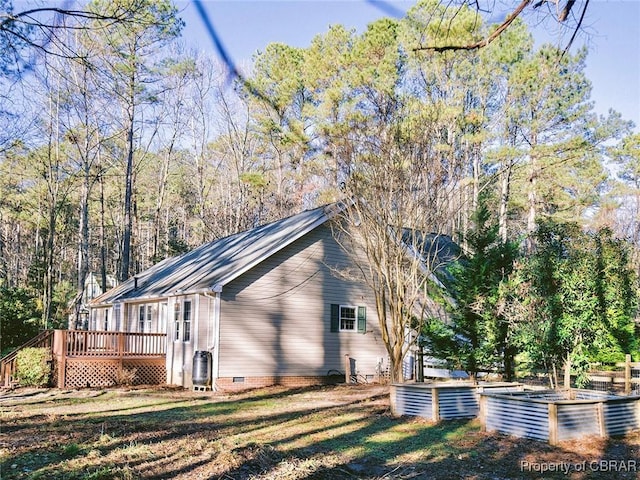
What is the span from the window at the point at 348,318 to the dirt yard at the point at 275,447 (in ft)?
17.7

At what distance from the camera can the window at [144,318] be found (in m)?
19.3

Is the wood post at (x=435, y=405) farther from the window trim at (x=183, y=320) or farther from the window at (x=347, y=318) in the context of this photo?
the window trim at (x=183, y=320)

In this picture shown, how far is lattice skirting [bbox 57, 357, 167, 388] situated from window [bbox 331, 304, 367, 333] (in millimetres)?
5335

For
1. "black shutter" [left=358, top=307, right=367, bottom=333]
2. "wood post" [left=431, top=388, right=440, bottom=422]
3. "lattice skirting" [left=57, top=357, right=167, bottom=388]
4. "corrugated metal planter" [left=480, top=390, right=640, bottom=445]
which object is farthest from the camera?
"black shutter" [left=358, top=307, right=367, bottom=333]

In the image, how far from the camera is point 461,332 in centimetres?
→ 1360

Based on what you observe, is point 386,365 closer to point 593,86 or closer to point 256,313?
point 256,313

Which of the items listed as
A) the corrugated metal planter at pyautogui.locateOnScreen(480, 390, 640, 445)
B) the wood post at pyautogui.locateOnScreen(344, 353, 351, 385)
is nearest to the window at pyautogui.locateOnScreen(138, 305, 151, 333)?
the wood post at pyautogui.locateOnScreen(344, 353, 351, 385)

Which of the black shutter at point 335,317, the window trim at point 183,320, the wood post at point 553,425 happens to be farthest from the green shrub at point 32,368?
the wood post at point 553,425

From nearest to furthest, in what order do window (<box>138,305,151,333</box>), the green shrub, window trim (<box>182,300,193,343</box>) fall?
the green shrub < window trim (<box>182,300,193,343</box>) < window (<box>138,305,151,333</box>)

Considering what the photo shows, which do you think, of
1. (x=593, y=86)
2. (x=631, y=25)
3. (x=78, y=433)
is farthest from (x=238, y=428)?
(x=593, y=86)

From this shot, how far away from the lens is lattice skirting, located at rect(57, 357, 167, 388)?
52.2 ft

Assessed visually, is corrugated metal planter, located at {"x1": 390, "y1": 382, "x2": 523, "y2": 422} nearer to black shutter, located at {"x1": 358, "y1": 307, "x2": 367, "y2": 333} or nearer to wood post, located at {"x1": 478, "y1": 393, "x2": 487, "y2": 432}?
wood post, located at {"x1": 478, "y1": 393, "x2": 487, "y2": 432}

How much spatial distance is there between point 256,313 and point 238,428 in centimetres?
642

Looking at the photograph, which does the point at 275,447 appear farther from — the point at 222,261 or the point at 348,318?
the point at 222,261
